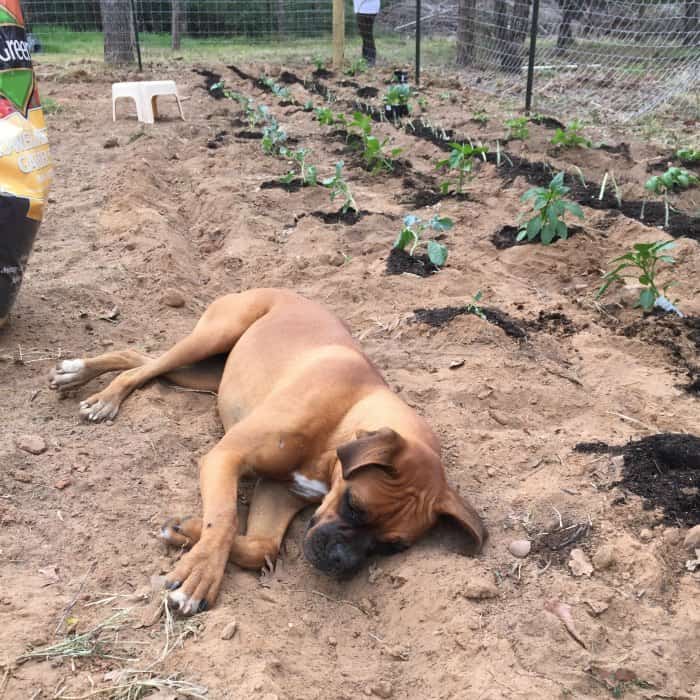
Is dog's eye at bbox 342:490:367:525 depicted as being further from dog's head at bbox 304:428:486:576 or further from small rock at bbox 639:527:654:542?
small rock at bbox 639:527:654:542

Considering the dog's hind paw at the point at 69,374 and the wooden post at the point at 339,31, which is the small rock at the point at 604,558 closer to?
the dog's hind paw at the point at 69,374

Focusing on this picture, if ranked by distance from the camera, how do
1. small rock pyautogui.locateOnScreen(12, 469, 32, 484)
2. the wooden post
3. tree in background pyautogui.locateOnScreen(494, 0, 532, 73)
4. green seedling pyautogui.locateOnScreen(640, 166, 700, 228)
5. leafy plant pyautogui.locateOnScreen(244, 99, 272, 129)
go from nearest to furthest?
small rock pyautogui.locateOnScreen(12, 469, 32, 484) → green seedling pyautogui.locateOnScreen(640, 166, 700, 228) → leafy plant pyautogui.locateOnScreen(244, 99, 272, 129) → tree in background pyautogui.locateOnScreen(494, 0, 532, 73) → the wooden post

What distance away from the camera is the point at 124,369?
479 centimetres

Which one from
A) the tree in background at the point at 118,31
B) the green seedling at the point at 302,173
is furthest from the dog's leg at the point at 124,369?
the tree in background at the point at 118,31

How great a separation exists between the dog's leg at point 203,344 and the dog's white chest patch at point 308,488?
4.01 feet

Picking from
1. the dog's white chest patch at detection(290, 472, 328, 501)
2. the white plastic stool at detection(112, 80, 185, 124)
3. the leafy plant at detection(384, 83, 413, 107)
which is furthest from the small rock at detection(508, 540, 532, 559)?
the white plastic stool at detection(112, 80, 185, 124)

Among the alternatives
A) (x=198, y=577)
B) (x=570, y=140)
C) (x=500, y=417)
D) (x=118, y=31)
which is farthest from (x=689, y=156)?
(x=118, y=31)

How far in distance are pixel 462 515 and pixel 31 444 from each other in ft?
6.64

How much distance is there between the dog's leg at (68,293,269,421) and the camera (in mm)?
4449

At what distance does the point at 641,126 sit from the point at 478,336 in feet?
26.0

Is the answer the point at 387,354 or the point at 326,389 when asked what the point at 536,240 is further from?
the point at 326,389

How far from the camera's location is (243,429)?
3693 mm

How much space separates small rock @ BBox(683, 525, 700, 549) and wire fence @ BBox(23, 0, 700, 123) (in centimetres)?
1031

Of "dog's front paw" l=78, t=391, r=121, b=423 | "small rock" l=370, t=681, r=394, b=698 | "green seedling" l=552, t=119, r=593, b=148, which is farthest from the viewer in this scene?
"green seedling" l=552, t=119, r=593, b=148
